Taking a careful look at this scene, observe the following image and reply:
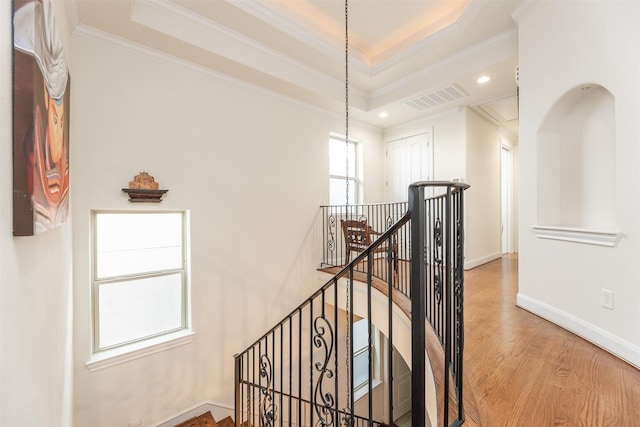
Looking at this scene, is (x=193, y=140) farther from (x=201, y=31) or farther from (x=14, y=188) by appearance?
(x=14, y=188)

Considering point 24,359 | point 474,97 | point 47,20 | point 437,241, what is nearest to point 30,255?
point 24,359

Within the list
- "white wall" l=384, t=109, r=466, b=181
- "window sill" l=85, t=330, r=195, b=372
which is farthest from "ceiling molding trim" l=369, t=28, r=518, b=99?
"window sill" l=85, t=330, r=195, b=372

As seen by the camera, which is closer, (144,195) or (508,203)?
(144,195)

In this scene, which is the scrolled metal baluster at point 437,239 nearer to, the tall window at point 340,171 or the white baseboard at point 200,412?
the white baseboard at point 200,412

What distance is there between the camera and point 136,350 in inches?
118

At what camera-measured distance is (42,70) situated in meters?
0.84

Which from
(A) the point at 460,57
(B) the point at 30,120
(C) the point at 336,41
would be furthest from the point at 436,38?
(B) the point at 30,120

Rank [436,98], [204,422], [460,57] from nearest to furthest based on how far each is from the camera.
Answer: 1. [204,422]
2. [460,57]
3. [436,98]

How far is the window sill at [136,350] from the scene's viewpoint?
279cm

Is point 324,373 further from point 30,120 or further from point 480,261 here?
point 480,261

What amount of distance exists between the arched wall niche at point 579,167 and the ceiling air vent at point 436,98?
1.74 metres

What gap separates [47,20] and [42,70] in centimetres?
35

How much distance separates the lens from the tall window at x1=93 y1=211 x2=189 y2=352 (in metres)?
2.94

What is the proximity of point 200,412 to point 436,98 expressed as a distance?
5.54 metres
